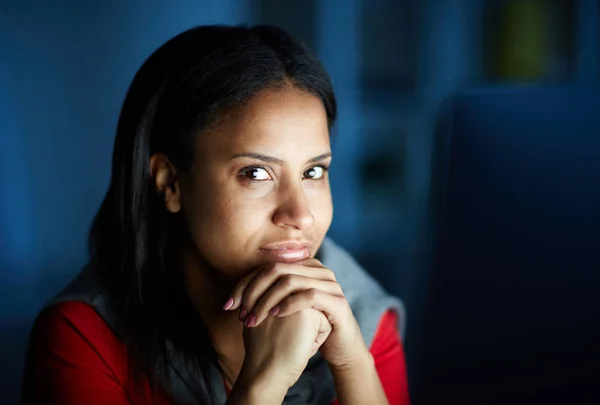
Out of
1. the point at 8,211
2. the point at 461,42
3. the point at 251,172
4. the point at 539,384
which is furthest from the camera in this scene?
the point at 461,42

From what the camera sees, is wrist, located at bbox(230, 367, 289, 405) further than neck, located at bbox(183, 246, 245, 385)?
No

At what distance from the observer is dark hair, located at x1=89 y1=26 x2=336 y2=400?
39.0 inches

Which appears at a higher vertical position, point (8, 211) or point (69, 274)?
point (8, 211)

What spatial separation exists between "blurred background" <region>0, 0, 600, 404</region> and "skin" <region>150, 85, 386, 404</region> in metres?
0.84

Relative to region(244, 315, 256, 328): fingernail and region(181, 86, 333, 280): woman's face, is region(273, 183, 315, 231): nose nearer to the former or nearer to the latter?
region(181, 86, 333, 280): woman's face

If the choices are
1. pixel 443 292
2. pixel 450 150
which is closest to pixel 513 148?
pixel 450 150

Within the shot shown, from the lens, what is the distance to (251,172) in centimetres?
96

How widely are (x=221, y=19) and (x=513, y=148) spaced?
127cm

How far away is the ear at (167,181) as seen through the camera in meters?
1.06

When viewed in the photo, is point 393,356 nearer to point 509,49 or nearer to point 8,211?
point 8,211

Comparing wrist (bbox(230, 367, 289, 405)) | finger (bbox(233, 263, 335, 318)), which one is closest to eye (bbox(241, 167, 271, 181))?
finger (bbox(233, 263, 335, 318))

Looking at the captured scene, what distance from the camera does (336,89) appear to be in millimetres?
2273

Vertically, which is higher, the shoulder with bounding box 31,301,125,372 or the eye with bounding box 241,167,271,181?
the eye with bounding box 241,167,271,181

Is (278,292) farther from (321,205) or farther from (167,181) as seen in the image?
(167,181)
